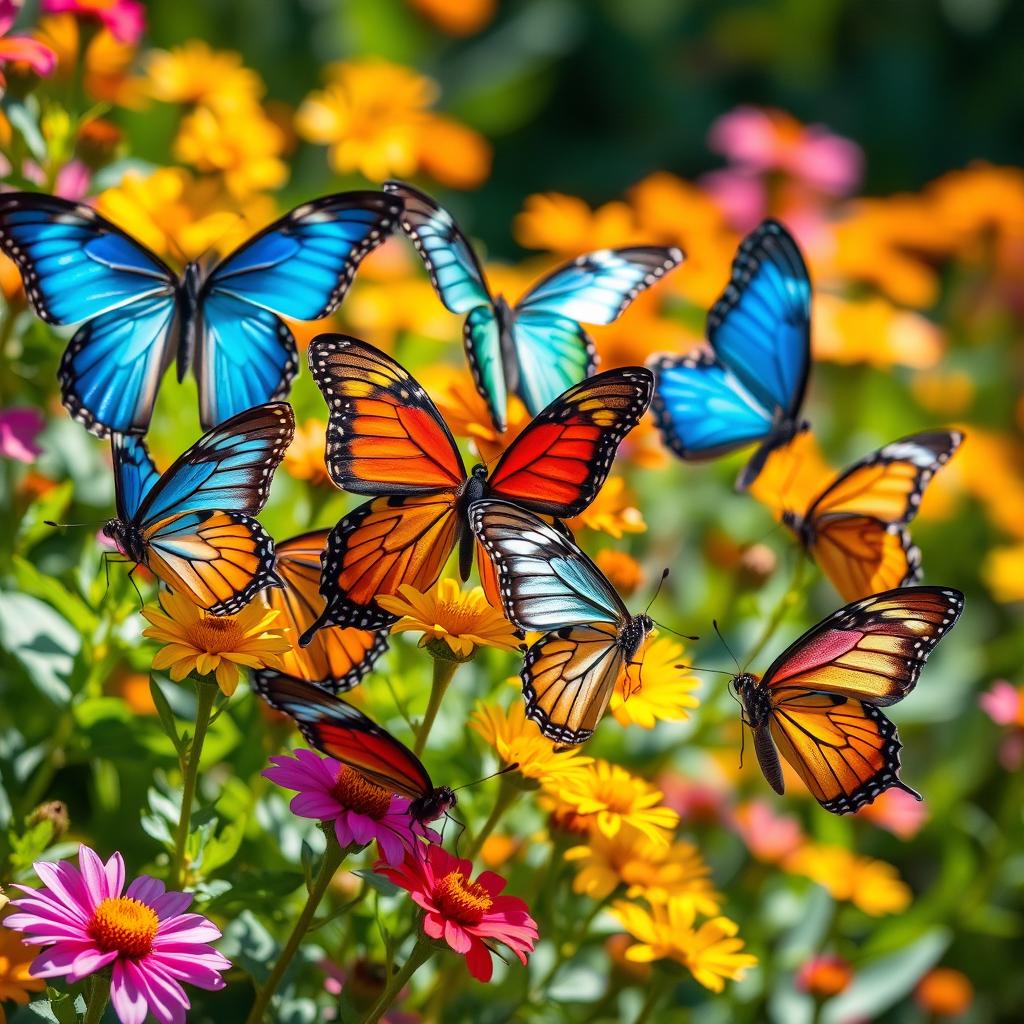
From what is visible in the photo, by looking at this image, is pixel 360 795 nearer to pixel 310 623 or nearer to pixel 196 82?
pixel 310 623

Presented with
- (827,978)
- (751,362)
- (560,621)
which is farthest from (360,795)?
(751,362)

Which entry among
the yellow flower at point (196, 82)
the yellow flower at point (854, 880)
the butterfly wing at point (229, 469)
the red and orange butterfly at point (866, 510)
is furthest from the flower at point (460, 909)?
the yellow flower at point (196, 82)

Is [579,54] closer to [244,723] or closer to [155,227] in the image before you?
[155,227]

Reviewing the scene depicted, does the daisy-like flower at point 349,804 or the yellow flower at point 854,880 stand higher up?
the daisy-like flower at point 349,804

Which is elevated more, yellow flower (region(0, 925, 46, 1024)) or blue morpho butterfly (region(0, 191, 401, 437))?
blue morpho butterfly (region(0, 191, 401, 437))

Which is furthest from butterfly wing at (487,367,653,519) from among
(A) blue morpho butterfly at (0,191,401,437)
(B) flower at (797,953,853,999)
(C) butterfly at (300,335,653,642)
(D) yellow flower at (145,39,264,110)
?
(D) yellow flower at (145,39,264,110)

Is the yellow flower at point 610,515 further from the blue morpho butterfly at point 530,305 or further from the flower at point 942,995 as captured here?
the flower at point 942,995

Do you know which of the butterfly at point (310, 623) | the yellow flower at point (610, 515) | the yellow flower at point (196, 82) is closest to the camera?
the butterfly at point (310, 623)

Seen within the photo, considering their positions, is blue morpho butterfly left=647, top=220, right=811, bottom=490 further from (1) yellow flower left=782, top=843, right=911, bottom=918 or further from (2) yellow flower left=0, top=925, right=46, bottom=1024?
(2) yellow flower left=0, top=925, right=46, bottom=1024
